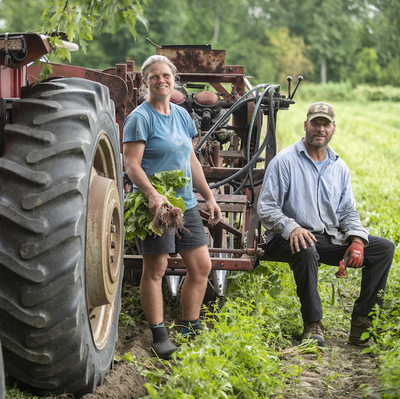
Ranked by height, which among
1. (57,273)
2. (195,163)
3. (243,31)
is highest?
(243,31)

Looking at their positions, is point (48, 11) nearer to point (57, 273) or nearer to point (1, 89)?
point (1, 89)

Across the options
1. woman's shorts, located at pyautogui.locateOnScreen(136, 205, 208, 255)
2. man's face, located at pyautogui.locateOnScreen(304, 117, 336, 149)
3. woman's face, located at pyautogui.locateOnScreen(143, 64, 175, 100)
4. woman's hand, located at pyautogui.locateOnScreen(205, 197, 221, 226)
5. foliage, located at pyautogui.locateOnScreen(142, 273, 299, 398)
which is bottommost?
foliage, located at pyautogui.locateOnScreen(142, 273, 299, 398)

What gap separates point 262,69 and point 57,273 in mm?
51839

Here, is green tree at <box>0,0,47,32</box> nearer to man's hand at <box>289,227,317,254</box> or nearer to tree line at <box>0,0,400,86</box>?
tree line at <box>0,0,400,86</box>

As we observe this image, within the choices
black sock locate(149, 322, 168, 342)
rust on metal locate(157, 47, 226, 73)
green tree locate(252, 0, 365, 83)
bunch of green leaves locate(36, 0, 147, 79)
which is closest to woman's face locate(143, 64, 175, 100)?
bunch of green leaves locate(36, 0, 147, 79)

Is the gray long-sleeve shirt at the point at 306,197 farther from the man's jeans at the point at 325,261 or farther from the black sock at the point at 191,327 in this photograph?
the black sock at the point at 191,327

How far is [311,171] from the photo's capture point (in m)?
4.06

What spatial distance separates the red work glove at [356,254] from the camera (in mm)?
3830

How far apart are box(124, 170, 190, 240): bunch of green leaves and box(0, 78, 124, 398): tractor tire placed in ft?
2.36

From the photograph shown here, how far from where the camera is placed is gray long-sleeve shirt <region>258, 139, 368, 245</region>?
3980 millimetres

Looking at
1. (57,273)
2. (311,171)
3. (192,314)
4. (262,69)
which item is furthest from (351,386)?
(262,69)

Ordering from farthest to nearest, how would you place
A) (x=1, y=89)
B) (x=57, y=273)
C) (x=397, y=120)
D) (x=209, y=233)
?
1. (x=397, y=120)
2. (x=209, y=233)
3. (x=1, y=89)
4. (x=57, y=273)

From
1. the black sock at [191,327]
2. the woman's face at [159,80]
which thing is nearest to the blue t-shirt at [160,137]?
the woman's face at [159,80]

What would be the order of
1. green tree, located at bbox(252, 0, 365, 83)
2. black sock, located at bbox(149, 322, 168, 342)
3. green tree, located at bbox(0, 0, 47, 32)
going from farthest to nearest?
1. green tree, located at bbox(252, 0, 365, 83)
2. green tree, located at bbox(0, 0, 47, 32)
3. black sock, located at bbox(149, 322, 168, 342)
